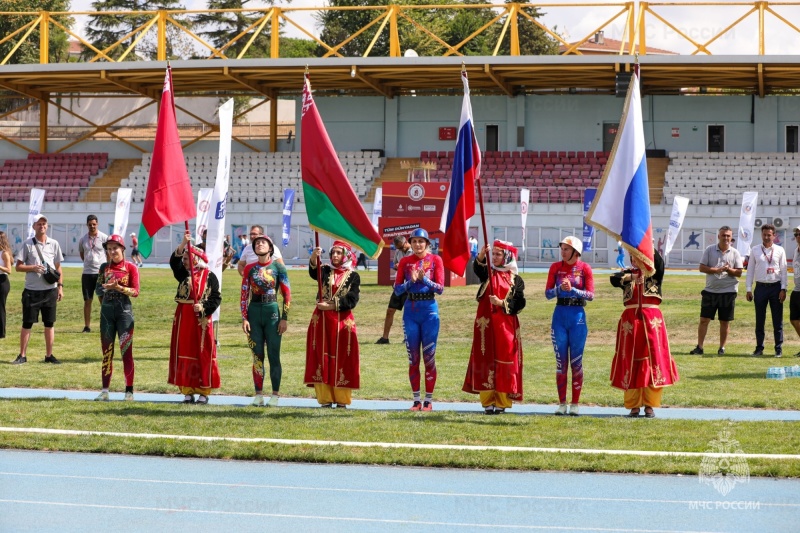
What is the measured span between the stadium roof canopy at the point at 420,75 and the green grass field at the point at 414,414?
2471 centimetres

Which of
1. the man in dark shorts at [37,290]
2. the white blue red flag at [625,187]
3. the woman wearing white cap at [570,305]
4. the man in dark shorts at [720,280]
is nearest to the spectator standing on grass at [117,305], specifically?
the man in dark shorts at [37,290]

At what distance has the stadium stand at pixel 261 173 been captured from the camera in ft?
159

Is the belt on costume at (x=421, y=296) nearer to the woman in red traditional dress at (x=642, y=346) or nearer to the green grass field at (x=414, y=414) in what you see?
the green grass field at (x=414, y=414)

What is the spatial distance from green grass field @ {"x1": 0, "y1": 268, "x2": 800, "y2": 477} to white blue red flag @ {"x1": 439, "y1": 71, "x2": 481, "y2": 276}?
1.58 meters

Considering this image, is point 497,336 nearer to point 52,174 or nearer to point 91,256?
point 91,256

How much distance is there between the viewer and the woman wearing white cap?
10.9 m

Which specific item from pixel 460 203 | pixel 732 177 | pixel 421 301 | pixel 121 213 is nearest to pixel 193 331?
pixel 421 301

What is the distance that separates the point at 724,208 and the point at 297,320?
87.3 ft

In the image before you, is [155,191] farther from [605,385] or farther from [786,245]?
[786,245]

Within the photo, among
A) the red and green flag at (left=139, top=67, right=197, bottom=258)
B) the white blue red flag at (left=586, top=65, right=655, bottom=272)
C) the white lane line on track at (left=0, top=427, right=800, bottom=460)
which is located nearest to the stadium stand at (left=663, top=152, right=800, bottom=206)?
the white blue red flag at (left=586, top=65, right=655, bottom=272)

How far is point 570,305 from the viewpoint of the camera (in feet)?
36.0

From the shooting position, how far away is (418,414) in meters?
11.2

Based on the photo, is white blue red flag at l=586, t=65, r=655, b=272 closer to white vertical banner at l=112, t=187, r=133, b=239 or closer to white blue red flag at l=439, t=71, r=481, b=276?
white blue red flag at l=439, t=71, r=481, b=276

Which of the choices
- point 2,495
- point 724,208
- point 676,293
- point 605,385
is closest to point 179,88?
point 724,208
